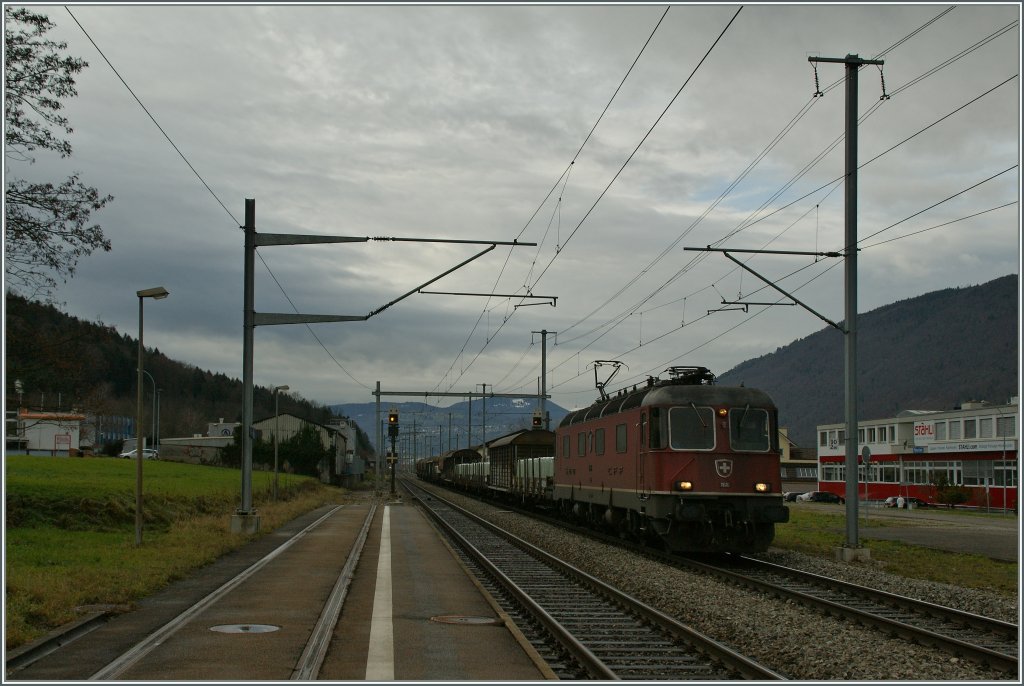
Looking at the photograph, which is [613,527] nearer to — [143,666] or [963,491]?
[143,666]

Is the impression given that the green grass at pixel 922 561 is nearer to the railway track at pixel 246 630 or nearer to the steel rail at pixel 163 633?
the railway track at pixel 246 630

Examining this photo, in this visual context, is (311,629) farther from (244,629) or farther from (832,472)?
(832,472)

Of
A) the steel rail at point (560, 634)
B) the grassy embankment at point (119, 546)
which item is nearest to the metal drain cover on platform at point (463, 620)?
the steel rail at point (560, 634)

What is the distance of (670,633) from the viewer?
11102mm

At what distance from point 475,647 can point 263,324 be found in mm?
14927

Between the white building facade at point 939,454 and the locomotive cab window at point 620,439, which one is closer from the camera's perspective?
the locomotive cab window at point 620,439

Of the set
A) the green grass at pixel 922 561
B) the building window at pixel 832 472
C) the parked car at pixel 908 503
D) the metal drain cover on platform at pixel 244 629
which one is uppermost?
the metal drain cover on platform at pixel 244 629

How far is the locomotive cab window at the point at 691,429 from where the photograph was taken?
63.7 ft

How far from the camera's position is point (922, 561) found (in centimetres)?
2023

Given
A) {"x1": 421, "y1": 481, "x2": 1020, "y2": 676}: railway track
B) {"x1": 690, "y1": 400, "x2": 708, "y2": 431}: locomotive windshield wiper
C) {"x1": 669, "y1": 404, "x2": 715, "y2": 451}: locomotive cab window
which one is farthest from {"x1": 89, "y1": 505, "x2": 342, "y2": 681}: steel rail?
{"x1": 690, "y1": 400, "x2": 708, "y2": 431}: locomotive windshield wiper

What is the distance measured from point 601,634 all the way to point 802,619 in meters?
2.80

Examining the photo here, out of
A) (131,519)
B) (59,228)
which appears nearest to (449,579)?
(59,228)

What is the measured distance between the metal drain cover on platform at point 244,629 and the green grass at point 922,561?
11082 millimetres

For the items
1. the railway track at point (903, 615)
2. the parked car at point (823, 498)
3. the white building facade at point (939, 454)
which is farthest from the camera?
the parked car at point (823, 498)
